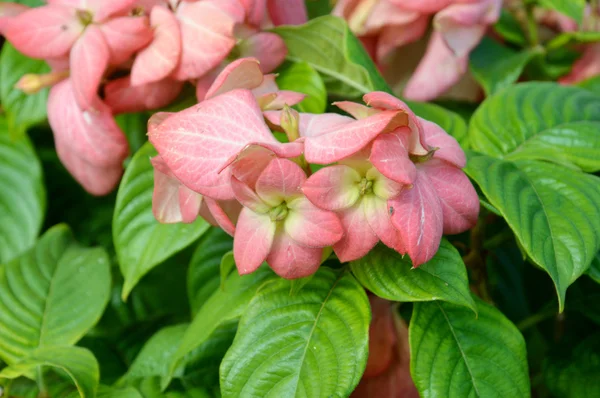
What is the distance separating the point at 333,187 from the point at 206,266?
30cm

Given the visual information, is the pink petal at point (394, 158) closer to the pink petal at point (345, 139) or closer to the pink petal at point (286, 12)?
the pink petal at point (345, 139)

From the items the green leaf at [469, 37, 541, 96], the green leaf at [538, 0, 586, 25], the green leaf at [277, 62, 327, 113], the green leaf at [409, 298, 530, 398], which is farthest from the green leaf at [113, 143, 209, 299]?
the green leaf at [538, 0, 586, 25]

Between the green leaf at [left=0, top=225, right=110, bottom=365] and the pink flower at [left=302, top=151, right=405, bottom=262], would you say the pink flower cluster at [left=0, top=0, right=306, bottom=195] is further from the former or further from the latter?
the pink flower at [left=302, top=151, right=405, bottom=262]

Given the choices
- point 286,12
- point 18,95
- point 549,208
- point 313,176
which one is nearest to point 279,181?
point 313,176

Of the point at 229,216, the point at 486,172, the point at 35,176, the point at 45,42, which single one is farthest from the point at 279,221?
the point at 35,176

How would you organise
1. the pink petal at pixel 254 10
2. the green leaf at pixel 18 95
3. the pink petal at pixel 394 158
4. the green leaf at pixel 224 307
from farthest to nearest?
the green leaf at pixel 18 95 → the pink petal at pixel 254 10 → the green leaf at pixel 224 307 → the pink petal at pixel 394 158

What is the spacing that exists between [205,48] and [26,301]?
0.31 m

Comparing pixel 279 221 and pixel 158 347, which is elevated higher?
pixel 279 221

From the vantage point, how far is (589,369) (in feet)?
2.17

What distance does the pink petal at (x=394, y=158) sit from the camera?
411 mm

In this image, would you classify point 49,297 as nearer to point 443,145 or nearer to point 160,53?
point 160,53

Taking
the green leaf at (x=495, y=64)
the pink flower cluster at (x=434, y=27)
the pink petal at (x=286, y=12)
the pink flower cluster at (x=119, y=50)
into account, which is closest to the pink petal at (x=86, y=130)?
the pink flower cluster at (x=119, y=50)

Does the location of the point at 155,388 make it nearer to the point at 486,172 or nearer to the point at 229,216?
the point at 229,216

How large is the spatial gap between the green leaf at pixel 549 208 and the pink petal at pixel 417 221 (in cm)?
8
